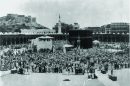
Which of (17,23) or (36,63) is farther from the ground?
(17,23)

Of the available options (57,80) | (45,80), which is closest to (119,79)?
(57,80)

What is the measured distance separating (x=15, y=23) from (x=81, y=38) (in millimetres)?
25145

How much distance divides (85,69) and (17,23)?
43552 mm

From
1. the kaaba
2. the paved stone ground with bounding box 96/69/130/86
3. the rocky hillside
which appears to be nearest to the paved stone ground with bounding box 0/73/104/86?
the paved stone ground with bounding box 96/69/130/86

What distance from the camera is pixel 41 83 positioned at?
42.1ft

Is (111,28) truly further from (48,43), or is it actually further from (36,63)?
(36,63)

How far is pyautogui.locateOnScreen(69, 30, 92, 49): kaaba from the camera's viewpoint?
110ft

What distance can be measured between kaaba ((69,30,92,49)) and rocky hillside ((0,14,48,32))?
65.0 feet

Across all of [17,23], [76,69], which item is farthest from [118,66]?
[17,23]

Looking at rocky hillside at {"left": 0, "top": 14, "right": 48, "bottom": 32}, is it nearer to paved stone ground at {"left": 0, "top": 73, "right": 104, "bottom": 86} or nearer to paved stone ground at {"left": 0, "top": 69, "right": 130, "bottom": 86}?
paved stone ground at {"left": 0, "top": 73, "right": 104, "bottom": 86}

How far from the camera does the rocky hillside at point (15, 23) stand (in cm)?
5322

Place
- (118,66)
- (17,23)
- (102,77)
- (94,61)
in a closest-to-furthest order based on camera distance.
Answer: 1. (102,77)
2. (118,66)
3. (94,61)
4. (17,23)

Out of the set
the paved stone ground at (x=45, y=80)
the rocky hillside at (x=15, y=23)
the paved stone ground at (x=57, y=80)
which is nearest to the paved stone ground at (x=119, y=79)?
the paved stone ground at (x=57, y=80)

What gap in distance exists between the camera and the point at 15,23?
5647 cm
